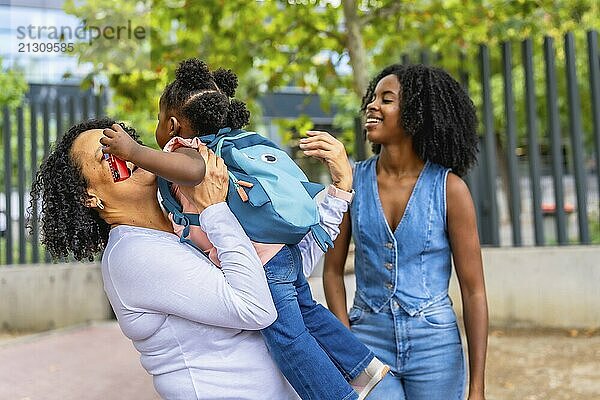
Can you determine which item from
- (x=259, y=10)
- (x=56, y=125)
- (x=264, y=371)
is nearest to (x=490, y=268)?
(x=259, y=10)

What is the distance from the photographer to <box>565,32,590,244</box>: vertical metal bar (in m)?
7.09

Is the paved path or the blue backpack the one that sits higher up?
the blue backpack

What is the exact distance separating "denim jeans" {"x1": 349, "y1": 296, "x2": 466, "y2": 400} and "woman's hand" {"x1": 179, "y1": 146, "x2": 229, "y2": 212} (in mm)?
853

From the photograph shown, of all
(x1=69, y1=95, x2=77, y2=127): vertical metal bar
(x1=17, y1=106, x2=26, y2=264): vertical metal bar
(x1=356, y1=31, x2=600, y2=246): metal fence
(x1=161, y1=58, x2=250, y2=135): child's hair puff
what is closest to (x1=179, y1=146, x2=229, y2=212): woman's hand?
(x1=161, y1=58, x2=250, y2=135): child's hair puff

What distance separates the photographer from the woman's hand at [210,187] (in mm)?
1798

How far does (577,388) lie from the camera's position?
17.8ft

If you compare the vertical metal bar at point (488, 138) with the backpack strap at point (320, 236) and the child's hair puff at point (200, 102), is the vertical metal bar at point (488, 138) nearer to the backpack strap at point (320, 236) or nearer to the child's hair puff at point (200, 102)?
the backpack strap at point (320, 236)

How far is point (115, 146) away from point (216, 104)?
39cm

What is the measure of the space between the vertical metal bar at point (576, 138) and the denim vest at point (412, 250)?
16.6 feet

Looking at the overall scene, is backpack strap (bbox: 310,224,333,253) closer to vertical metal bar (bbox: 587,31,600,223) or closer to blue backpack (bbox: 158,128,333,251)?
blue backpack (bbox: 158,128,333,251)

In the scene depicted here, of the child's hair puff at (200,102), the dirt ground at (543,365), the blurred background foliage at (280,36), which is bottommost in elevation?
the dirt ground at (543,365)

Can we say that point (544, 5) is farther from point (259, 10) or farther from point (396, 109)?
point (396, 109)

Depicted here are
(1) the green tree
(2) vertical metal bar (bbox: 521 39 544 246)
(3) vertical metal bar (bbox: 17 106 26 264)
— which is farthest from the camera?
(1) the green tree

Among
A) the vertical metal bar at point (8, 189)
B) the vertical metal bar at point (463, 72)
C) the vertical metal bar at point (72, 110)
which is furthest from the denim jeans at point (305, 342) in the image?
the vertical metal bar at point (8, 189)
